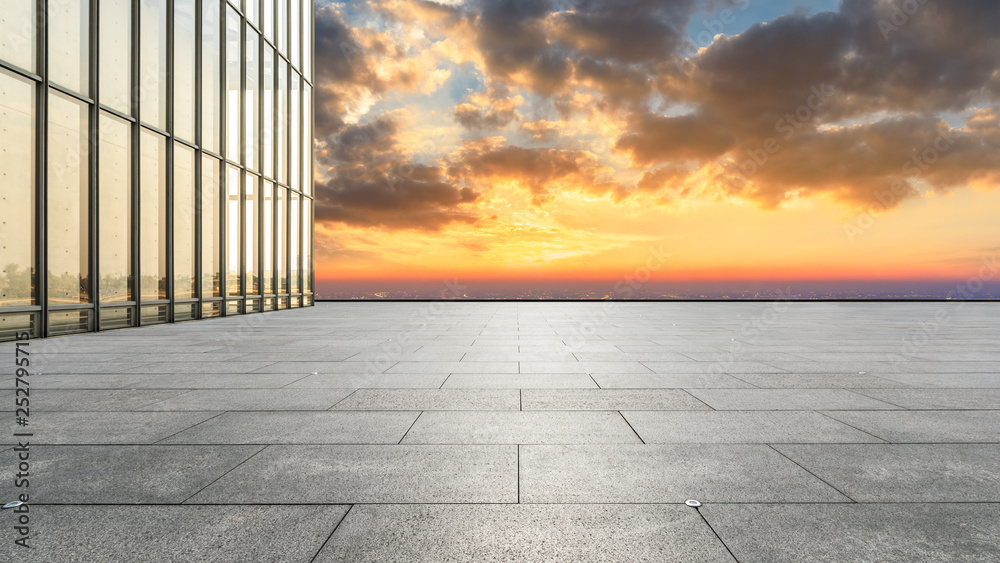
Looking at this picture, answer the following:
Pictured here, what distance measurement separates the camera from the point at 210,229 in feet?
67.8

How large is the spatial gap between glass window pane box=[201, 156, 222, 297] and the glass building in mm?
77

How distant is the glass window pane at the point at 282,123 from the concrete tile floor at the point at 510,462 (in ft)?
62.6

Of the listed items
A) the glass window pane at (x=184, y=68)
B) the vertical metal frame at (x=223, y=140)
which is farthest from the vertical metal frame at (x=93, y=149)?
Answer: the vertical metal frame at (x=223, y=140)

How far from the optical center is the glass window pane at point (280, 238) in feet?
86.4

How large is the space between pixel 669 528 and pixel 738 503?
2.29 feet

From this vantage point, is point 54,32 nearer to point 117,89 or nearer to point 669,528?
point 117,89

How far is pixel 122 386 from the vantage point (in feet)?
25.2

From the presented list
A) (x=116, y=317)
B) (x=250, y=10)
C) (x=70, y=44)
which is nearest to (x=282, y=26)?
(x=250, y=10)

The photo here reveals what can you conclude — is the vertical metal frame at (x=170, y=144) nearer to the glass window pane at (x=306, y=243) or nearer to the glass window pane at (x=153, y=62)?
the glass window pane at (x=153, y=62)

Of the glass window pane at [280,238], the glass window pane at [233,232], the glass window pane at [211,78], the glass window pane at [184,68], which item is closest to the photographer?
the glass window pane at [184,68]

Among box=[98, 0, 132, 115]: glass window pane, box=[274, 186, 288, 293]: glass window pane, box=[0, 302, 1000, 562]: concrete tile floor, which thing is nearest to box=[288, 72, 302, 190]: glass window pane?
box=[274, 186, 288, 293]: glass window pane

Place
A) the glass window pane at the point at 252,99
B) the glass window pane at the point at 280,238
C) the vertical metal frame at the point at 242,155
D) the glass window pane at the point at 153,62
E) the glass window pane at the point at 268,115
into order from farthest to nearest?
the glass window pane at the point at 280,238, the glass window pane at the point at 268,115, the glass window pane at the point at 252,99, the vertical metal frame at the point at 242,155, the glass window pane at the point at 153,62

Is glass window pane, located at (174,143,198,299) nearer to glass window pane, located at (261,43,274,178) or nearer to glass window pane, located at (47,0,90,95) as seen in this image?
glass window pane, located at (47,0,90,95)

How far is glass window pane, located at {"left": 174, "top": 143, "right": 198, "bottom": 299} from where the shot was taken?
1855 cm
